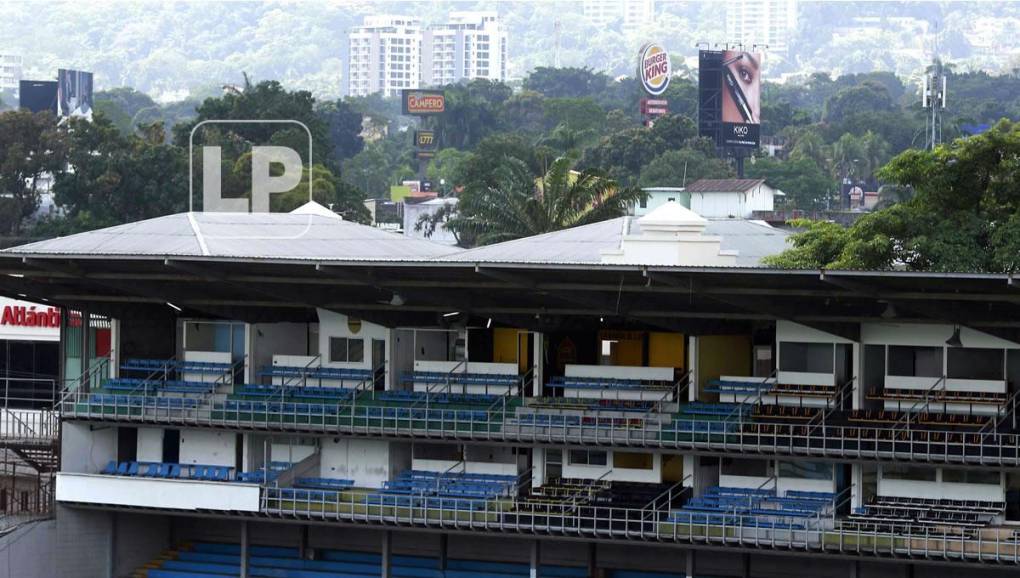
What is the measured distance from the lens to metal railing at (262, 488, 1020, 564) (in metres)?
39.3

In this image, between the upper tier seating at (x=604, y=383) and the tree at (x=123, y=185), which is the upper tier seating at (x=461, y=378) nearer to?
the upper tier seating at (x=604, y=383)

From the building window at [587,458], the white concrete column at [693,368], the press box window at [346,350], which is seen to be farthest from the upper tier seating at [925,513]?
the press box window at [346,350]

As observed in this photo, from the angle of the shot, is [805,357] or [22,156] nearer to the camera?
[805,357]

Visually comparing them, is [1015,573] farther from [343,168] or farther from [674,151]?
[343,168]

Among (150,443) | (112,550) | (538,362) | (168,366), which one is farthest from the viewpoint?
(168,366)

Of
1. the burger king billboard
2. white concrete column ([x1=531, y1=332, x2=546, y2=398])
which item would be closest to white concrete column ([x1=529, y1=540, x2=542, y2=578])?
white concrete column ([x1=531, y1=332, x2=546, y2=398])

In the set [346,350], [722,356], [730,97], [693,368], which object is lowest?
[693,368]

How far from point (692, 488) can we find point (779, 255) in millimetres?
12122

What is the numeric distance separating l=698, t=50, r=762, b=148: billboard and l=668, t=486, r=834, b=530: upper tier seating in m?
111

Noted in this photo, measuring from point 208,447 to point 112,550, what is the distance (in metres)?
3.55

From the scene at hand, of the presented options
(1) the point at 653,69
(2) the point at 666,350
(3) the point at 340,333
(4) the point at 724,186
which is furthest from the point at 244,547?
(1) the point at 653,69

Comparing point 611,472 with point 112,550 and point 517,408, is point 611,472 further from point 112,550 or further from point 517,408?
point 112,550

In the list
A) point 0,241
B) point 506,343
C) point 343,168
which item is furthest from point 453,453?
point 343,168

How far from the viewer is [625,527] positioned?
1671 inches
